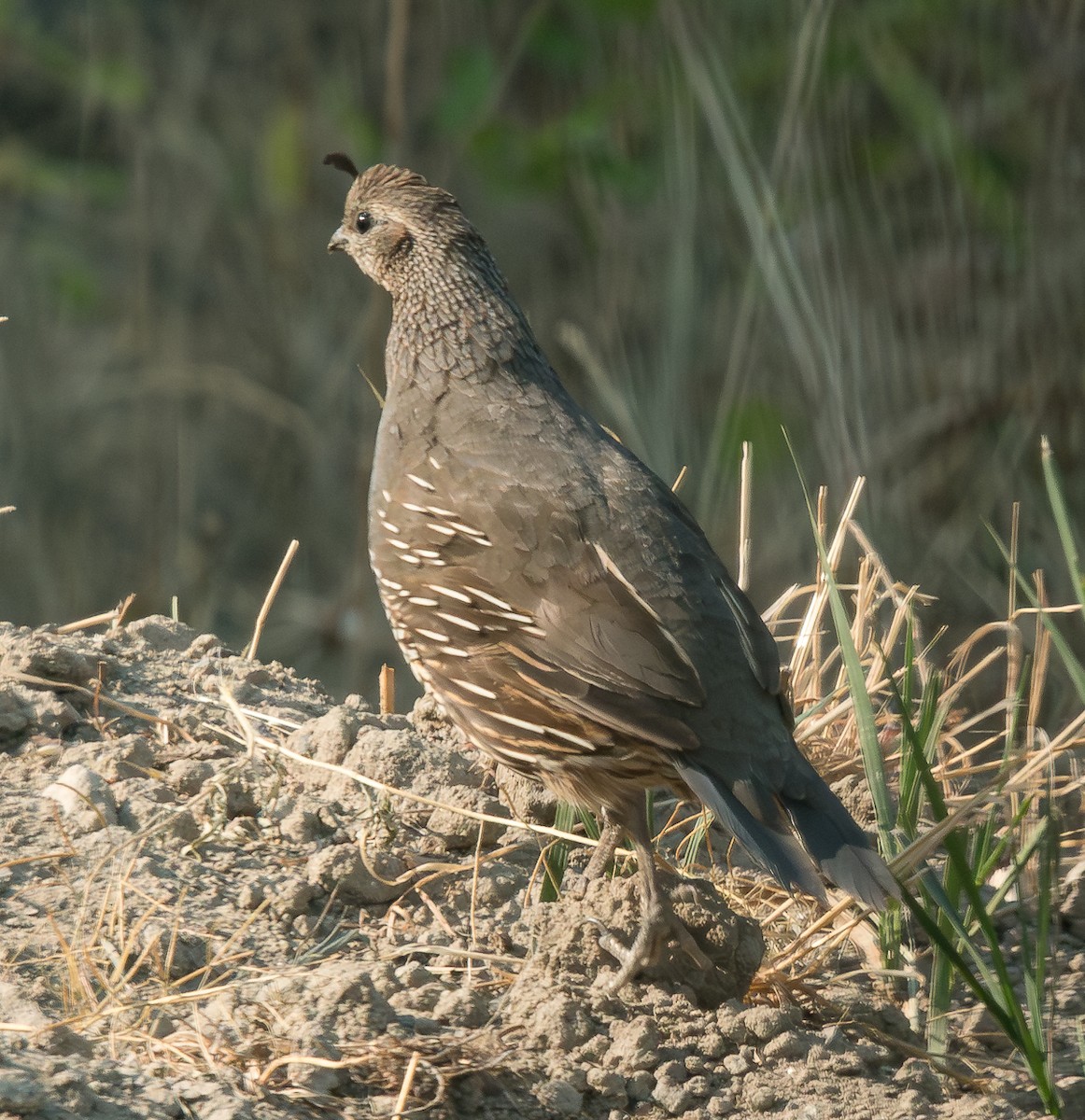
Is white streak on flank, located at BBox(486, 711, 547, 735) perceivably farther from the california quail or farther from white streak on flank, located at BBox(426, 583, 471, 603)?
white streak on flank, located at BBox(426, 583, 471, 603)

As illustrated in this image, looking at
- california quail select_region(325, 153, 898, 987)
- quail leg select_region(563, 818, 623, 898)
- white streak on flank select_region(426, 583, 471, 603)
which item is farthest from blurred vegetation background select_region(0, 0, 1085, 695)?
quail leg select_region(563, 818, 623, 898)

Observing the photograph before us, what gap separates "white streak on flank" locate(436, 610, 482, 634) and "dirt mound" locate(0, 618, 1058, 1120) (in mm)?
265

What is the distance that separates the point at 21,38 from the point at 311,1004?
5878 millimetres

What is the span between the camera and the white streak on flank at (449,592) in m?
3.30

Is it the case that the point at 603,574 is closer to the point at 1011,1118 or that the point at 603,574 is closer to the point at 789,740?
the point at 789,740

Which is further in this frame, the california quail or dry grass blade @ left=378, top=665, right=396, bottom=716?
dry grass blade @ left=378, top=665, right=396, bottom=716

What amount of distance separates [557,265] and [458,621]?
4.38 meters

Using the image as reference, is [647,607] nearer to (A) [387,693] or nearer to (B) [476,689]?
(B) [476,689]

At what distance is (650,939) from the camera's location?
115 inches

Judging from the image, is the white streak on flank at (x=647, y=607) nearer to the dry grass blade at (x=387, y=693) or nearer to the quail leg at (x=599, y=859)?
the quail leg at (x=599, y=859)

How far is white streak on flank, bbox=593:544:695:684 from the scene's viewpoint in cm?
307

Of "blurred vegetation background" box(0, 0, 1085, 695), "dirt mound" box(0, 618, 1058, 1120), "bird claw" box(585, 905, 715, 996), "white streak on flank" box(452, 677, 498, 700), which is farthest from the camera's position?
"blurred vegetation background" box(0, 0, 1085, 695)

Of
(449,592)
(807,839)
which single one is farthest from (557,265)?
(807,839)

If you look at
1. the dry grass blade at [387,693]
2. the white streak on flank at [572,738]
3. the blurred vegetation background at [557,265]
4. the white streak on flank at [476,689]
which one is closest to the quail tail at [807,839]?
the white streak on flank at [572,738]
